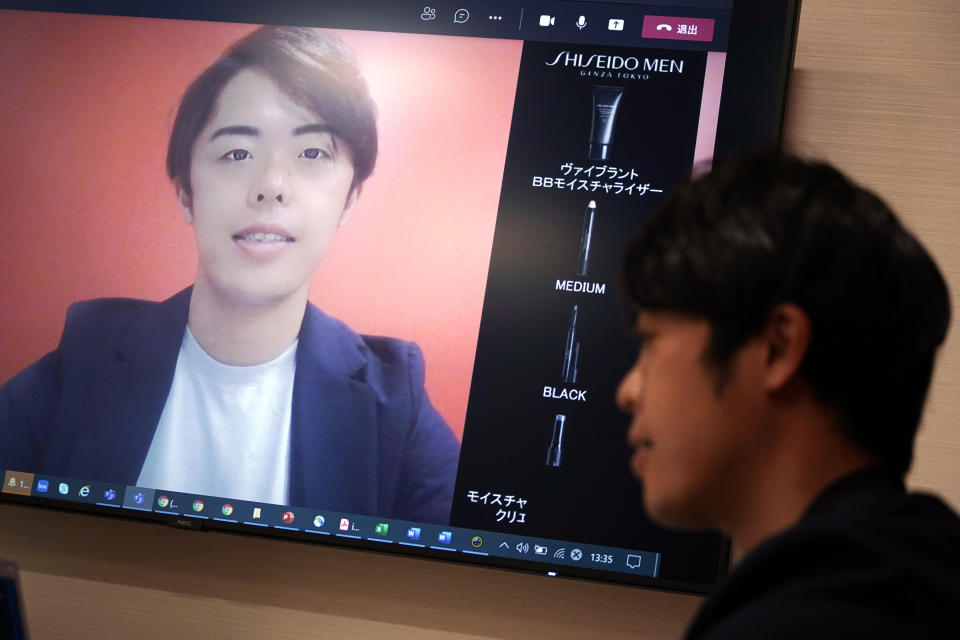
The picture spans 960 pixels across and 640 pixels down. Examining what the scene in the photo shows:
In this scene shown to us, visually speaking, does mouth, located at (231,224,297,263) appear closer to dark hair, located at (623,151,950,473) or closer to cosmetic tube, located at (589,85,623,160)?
cosmetic tube, located at (589,85,623,160)

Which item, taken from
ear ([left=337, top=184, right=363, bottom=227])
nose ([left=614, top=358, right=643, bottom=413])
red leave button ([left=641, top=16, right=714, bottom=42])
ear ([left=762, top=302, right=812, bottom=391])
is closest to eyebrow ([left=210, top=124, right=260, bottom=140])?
ear ([left=337, top=184, right=363, bottom=227])

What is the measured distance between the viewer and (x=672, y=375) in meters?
0.99

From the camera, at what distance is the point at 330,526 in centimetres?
211

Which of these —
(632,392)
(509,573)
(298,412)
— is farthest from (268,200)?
(632,392)

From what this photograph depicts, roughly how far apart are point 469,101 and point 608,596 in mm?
1025

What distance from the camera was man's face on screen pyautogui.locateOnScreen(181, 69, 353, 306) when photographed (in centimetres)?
222

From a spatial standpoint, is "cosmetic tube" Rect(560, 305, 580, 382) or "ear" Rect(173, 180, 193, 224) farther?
"ear" Rect(173, 180, 193, 224)

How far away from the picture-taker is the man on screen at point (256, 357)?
214 centimetres

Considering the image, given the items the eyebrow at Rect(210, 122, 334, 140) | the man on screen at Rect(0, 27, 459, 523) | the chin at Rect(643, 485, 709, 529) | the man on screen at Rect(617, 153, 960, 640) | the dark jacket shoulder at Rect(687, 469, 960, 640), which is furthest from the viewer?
the eyebrow at Rect(210, 122, 334, 140)

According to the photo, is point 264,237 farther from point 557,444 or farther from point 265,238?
point 557,444

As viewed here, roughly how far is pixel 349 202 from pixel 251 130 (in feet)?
0.85

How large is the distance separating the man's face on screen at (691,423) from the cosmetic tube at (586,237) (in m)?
1.10

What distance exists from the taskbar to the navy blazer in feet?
0.07

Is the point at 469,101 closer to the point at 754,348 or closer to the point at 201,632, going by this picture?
the point at 201,632
